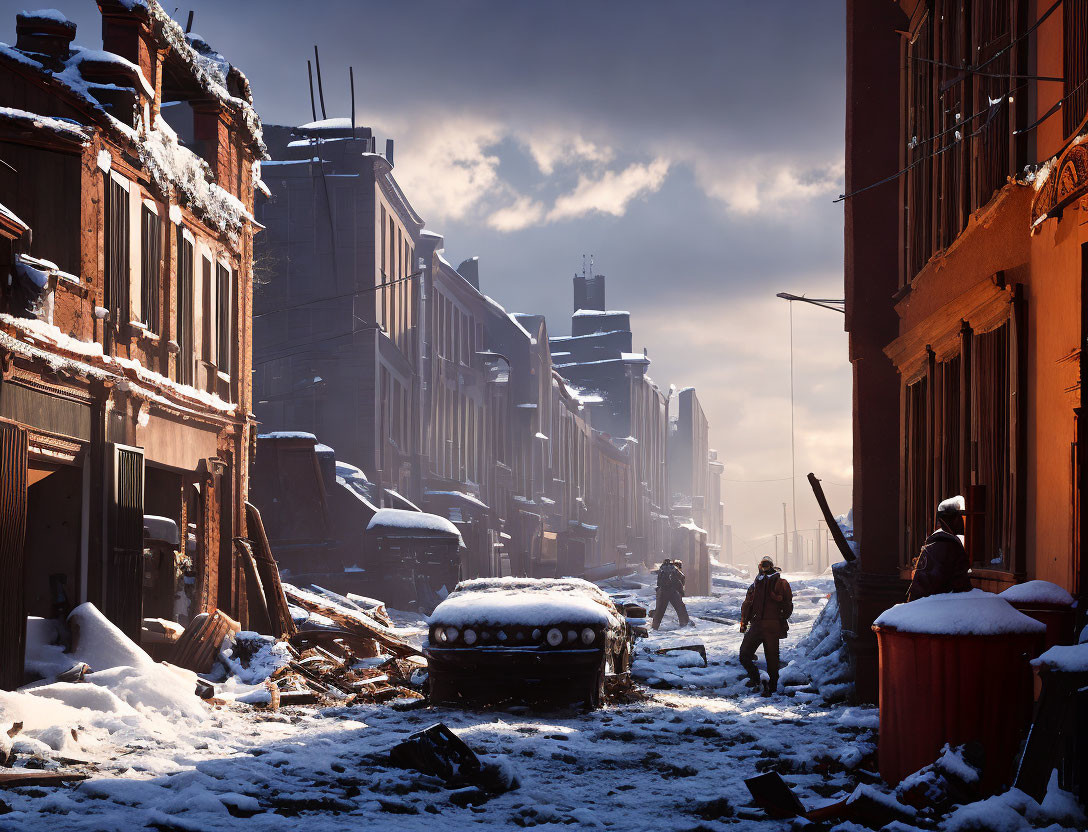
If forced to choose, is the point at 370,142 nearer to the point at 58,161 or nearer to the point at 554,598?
the point at 58,161

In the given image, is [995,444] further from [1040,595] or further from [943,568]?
[943,568]

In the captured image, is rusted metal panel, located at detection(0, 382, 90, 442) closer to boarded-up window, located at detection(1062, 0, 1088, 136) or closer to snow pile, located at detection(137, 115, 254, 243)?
snow pile, located at detection(137, 115, 254, 243)

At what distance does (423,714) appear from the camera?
1218cm

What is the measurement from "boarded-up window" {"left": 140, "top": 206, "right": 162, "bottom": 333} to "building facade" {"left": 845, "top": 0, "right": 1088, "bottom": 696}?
937 centimetres

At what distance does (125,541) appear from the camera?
14.7 metres

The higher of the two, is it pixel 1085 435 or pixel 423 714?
pixel 1085 435

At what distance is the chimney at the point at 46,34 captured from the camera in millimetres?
14438

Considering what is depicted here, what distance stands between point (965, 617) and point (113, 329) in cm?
1121

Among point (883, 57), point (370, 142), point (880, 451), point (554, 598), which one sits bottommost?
point (554, 598)

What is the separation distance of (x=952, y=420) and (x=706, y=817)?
648 centimetres

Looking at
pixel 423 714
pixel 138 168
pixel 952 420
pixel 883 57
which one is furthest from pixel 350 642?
pixel 883 57

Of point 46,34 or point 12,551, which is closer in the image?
point 12,551

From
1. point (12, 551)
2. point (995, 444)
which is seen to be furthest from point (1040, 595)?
point (12, 551)

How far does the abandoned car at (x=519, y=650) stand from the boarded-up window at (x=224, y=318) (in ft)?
30.4
